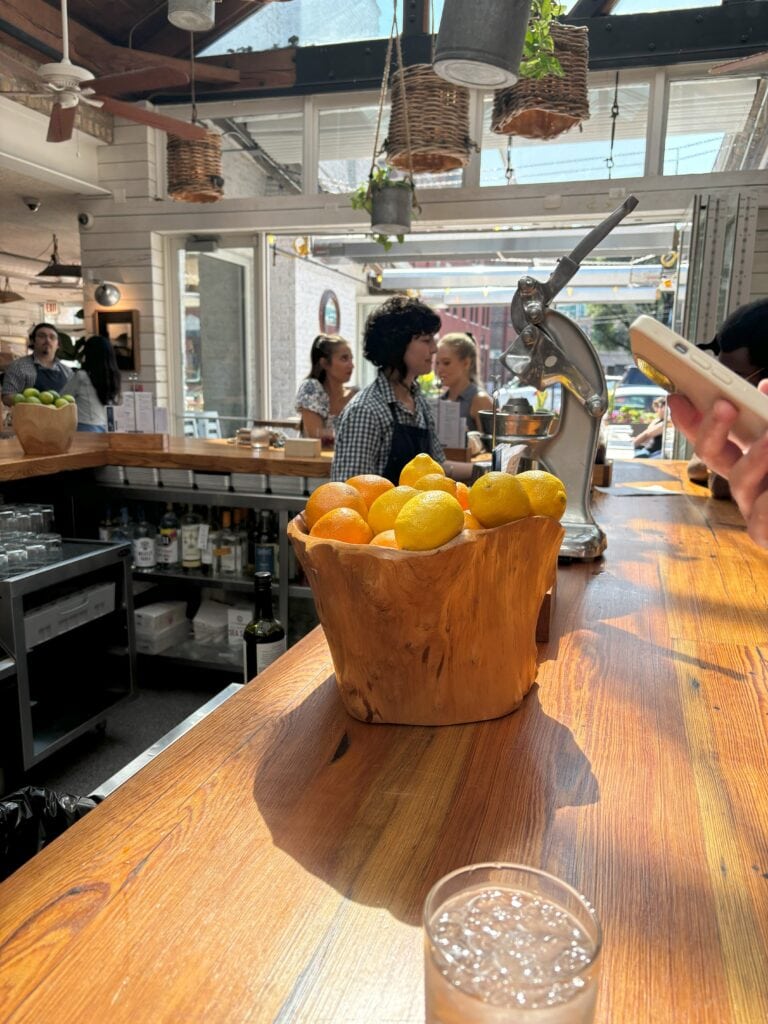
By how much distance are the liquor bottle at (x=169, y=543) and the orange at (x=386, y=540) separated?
2.96m

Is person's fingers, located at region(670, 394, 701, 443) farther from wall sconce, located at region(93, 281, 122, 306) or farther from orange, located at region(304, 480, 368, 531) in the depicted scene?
wall sconce, located at region(93, 281, 122, 306)

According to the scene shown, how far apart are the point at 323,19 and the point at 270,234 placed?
1.72 m

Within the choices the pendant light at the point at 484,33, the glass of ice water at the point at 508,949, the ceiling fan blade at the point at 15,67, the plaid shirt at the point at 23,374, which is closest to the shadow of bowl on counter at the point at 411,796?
the glass of ice water at the point at 508,949

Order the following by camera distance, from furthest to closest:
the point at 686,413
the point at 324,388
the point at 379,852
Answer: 1. the point at 324,388
2. the point at 686,413
3. the point at 379,852

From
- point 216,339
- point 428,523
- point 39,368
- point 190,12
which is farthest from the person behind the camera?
point 216,339

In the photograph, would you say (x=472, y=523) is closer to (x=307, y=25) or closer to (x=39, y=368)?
(x=39, y=368)

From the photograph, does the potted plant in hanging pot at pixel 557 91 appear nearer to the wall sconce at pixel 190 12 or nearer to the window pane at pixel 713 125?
the wall sconce at pixel 190 12

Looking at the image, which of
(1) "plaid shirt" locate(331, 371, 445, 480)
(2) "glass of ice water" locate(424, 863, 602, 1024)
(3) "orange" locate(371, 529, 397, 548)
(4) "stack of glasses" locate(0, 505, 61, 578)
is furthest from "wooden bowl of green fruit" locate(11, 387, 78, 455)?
(2) "glass of ice water" locate(424, 863, 602, 1024)

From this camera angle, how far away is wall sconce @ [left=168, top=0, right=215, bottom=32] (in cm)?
338

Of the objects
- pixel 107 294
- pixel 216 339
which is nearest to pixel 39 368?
pixel 107 294

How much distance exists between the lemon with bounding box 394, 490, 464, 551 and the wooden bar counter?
Answer: 0.38 feet

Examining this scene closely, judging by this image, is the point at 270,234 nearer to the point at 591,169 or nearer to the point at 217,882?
the point at 591,169

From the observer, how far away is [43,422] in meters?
3.20

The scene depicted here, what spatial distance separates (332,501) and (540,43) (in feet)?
9.73
